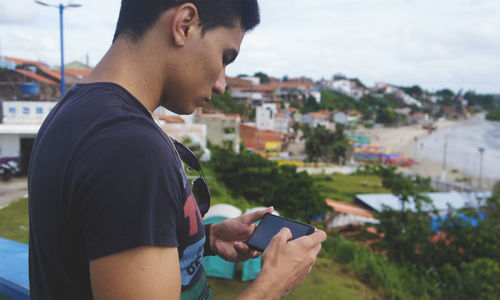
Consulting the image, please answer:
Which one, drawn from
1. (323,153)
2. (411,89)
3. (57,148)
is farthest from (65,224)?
(411,89)

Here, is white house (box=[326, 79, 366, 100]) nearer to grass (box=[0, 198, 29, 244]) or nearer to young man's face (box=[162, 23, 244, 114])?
grass (box=[0, 198, 29, 244])

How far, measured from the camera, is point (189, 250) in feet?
3.40

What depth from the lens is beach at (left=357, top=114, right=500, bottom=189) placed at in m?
38.7

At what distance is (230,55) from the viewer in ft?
3.70

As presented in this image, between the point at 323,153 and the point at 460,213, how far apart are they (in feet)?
89.9

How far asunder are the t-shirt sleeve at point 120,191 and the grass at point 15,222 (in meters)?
5.81

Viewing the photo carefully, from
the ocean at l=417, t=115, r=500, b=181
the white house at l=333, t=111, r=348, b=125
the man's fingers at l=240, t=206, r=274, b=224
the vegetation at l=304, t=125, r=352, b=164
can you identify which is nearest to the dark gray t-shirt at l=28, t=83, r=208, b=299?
the man's fingers at l=240, t=206, r=274, b=224

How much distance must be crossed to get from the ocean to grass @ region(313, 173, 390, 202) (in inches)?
571

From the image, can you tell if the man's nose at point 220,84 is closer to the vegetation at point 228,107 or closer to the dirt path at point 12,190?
the dirt path at point 12,190

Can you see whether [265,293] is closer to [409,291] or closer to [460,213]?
[409,291]

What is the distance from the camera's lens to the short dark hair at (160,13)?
97 cm

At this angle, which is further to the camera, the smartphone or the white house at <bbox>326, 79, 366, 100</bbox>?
the white house at <bbox>326, 79, 366, 100</bbox>

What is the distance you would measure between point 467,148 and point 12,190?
5753 cm

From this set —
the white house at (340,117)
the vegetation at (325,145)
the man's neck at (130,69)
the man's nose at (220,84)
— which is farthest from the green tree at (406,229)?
the white house at (340,117)
